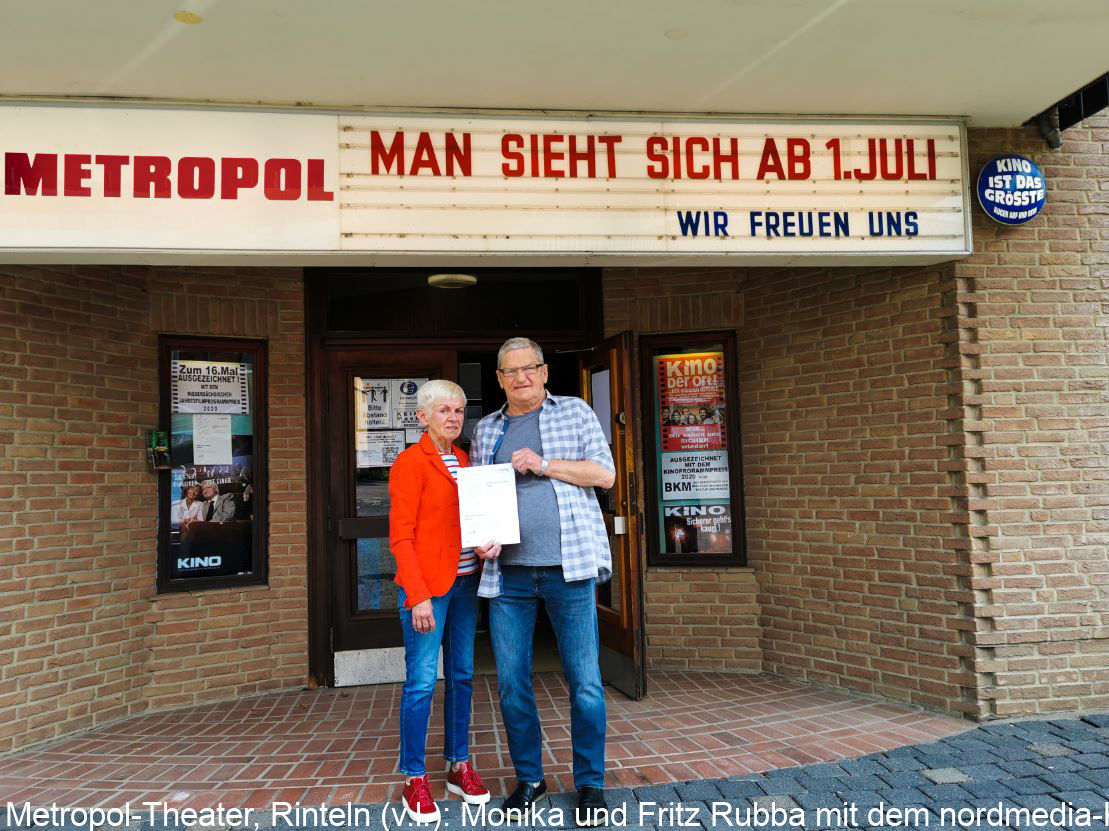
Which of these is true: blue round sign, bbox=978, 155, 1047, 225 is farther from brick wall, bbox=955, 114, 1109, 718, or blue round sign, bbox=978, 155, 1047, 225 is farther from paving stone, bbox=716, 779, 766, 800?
paving stone, bbox=716, 779, 766, 800

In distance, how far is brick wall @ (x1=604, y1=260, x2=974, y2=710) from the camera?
4789mm

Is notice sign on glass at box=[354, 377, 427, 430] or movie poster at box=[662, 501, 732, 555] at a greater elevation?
notice sign on glass at box=[354, 377, 427, 430]

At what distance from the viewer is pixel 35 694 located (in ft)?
15.1

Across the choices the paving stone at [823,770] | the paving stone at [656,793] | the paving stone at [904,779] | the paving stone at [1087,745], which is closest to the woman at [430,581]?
the paving stone at [656,793]

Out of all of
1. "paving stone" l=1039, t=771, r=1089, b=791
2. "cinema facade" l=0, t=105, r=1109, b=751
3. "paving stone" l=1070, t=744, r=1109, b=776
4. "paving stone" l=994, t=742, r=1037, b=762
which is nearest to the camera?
"paving stone" l=1039, t=771, r=1089, b=791

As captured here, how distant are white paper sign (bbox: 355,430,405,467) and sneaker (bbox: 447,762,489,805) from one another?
2.63 metres

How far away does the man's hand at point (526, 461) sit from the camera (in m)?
3.43

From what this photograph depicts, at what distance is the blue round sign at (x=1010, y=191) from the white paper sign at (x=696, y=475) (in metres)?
2.39

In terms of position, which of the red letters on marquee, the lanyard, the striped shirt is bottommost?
the striped shirt

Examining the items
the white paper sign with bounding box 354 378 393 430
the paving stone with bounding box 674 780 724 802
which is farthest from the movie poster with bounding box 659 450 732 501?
the paving stone with bounding box 674 780 724 802

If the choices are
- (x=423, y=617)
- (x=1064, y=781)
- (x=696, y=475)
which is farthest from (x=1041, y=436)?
(x=423, y=617)

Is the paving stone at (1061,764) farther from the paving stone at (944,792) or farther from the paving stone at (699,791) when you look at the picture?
the paving stone at (699,791)

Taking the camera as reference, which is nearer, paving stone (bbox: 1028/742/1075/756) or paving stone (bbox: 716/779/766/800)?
paving stone (bbox: 716/779/766/800)

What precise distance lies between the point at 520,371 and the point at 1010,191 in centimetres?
325
